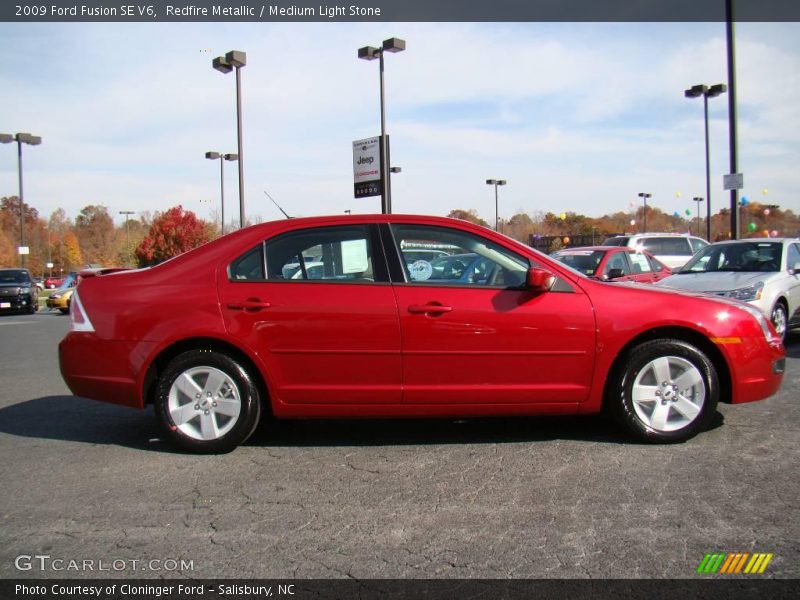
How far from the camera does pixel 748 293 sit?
8.59 m

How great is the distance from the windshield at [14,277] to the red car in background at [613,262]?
19.2 meters

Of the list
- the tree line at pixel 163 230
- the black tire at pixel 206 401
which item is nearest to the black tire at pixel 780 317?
the black tire at pixel 206 401

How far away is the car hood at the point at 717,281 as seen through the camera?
28.5ft

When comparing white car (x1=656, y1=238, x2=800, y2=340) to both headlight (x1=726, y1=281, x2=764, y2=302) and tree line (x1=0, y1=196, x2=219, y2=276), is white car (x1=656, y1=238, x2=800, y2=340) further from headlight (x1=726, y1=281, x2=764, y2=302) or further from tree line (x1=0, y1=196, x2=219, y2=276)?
tree line (x1=0, y1=196, x2=219, y2=276)

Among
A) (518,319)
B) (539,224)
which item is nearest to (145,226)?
(539,224)

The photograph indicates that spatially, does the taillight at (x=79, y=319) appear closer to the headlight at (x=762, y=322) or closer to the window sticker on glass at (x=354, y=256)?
the window sticker on glass at (x=354, y=256)

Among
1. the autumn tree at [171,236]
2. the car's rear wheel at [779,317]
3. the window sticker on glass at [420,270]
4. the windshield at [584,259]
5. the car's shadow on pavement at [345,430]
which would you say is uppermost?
the autumn tree at [171,236]

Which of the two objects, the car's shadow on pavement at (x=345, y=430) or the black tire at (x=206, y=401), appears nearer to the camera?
the black tire at (x=206, y=401)

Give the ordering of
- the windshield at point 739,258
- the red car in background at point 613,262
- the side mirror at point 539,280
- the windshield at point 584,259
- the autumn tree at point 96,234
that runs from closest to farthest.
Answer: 1. the side mirror at point 539,280
2. the windshield at point 739,258
3. the red car in background at point 613,262
4. the windshield at point 584,259
5. the autumn tree at point 96,234

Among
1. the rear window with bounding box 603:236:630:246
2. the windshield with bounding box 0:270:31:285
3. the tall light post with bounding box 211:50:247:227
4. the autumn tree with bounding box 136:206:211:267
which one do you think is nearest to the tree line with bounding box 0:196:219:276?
the autumn tree with bounding box 136:206:211:267

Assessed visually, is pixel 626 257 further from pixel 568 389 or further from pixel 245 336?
pixel 245 336

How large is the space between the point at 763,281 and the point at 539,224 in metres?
66.2

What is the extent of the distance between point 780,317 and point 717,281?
1019mm

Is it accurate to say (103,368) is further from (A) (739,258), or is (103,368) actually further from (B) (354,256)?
(A) (739,258)
